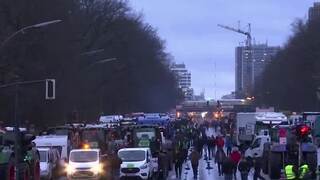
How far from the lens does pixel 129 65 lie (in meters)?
108

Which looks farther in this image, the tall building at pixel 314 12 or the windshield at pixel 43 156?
the tall building at pixel 314 12

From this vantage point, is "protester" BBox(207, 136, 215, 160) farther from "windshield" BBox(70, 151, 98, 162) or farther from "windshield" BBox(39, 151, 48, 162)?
"windshield" BBox(39, 151, 48, 162)

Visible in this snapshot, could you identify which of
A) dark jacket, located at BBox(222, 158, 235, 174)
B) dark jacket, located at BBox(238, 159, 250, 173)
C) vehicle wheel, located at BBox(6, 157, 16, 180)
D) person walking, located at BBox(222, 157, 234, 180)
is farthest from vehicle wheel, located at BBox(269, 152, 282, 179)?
vehicle wheel, located at BBox(6, 157, 16, 180)

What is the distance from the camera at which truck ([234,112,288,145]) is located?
62688 millimetres

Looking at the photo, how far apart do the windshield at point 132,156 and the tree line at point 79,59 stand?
1105 cm

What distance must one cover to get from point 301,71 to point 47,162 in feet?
254

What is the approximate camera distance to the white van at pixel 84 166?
3966 centimetres

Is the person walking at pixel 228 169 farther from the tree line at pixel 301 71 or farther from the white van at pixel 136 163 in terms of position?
the tree line at pixel 301 71

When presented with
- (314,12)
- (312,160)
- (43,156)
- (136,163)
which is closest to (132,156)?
(136,163)

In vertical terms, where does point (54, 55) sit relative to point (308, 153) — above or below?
above

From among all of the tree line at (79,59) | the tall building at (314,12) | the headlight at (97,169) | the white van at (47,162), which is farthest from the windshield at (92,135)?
the tall building at (314,12)

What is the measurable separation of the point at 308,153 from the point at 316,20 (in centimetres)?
7919

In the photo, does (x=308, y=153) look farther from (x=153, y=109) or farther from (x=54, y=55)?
(x=153, y=109)

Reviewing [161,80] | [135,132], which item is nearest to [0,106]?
[135,132]
